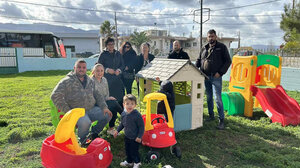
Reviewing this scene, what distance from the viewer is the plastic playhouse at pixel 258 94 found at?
199 inches

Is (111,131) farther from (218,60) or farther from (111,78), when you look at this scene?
(218,60)

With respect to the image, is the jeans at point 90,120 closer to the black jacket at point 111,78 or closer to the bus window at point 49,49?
the black jacket at point 111,78

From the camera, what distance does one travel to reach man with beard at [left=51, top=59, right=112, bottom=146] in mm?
3156

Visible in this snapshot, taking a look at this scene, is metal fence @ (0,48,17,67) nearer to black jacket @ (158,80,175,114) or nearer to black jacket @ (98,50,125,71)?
black jacket @ (98,50,125,71)

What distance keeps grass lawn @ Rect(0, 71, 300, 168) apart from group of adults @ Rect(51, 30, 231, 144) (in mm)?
521

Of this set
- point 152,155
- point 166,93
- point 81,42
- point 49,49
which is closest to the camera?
point 152,155

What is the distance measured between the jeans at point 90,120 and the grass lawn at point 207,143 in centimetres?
47

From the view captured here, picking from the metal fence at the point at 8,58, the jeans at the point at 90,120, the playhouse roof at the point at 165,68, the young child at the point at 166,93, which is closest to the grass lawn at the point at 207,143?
the jeans at the point at 90,120

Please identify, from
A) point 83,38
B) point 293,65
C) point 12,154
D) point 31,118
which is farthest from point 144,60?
point 83,38

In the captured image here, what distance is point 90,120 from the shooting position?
11.2ft

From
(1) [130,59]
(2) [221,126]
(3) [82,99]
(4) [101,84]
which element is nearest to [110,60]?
(4) [101,84]

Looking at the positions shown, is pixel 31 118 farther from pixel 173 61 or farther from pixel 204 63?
pixel 204 63

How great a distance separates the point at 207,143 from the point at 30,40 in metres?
18.5

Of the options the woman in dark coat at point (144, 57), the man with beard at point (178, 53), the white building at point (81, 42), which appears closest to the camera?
the man with beard at point (178, 53)
